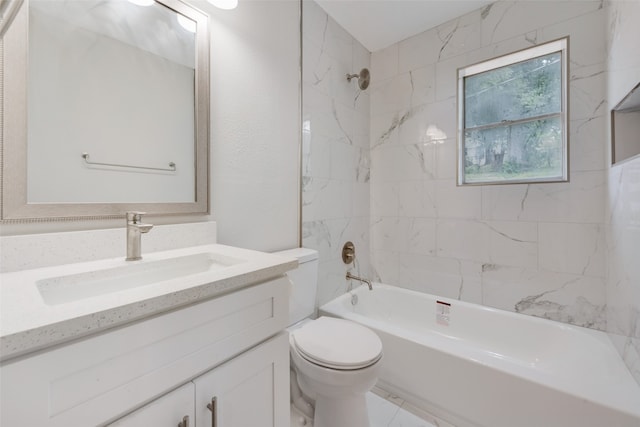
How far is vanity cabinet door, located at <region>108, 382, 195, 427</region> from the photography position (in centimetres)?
54

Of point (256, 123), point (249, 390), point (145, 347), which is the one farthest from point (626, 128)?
point (145, 347)

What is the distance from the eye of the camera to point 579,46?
1.58 metres

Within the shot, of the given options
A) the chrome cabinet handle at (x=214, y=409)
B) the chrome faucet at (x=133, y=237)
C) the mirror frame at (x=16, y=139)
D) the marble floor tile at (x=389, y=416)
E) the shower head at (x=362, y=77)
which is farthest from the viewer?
the shower head at (x=362, y=77)

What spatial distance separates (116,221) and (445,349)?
1.57 meters

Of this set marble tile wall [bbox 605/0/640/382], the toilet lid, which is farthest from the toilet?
marble tile wall [bbox 605/0/640/382]

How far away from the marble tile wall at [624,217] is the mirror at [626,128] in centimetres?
4

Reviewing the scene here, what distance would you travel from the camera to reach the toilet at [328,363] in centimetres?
111

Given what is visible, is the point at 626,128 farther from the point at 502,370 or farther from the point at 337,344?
the point at 337,344

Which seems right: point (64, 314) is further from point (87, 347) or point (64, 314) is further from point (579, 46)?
point (579, 46)

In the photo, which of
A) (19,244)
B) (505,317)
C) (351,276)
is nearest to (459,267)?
(505,317)

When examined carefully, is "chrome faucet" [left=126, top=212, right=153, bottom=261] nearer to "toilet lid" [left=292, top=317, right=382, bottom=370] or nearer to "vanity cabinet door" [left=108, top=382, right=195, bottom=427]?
"vanity cabinet door" [left=108, top=382, right=195, bottom=427]

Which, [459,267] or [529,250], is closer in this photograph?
[529,250]

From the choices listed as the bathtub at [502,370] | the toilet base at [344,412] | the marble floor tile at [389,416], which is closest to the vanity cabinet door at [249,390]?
the toilet base at [344,412]

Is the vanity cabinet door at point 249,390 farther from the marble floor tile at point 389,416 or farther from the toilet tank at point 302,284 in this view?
the marble floor tile at point 389,416
